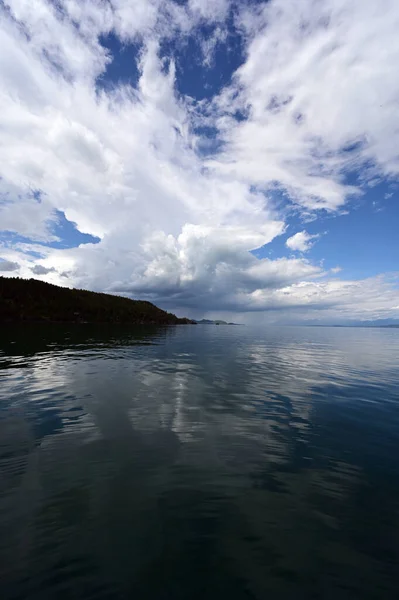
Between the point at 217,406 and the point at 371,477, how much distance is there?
11.7m

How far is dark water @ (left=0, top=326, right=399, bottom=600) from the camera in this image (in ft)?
23.6

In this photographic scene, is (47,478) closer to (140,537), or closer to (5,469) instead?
(5,469)

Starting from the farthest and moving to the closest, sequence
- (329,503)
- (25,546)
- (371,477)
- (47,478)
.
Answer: (371,477) < (47,478) < (329,503) < (25,546)

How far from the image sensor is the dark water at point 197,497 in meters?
7.18

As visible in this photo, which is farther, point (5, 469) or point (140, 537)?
point (5, 469)

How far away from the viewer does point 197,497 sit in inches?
A: 421

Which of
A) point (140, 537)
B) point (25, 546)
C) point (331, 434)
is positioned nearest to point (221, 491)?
point (140, 537)

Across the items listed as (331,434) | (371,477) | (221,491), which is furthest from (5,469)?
(331,434)

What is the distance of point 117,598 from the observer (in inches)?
258

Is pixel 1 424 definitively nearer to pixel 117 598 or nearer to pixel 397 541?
pixel 117 598

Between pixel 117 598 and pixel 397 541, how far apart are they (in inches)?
344

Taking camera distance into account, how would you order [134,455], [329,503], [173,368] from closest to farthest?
[329,503], [134,455], [173,368]

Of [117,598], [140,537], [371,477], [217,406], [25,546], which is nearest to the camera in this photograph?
[117,598]

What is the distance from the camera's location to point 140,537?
847cm
